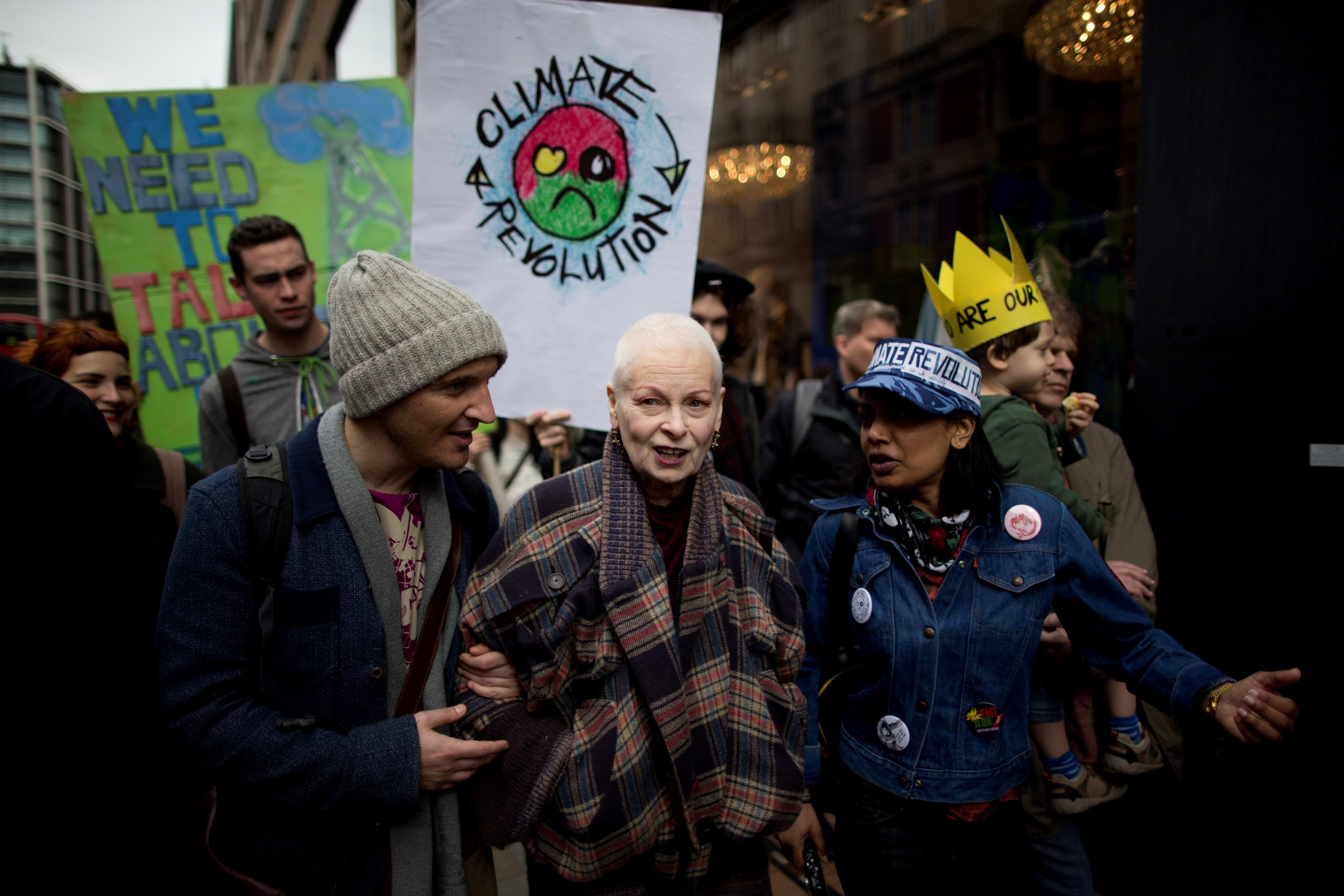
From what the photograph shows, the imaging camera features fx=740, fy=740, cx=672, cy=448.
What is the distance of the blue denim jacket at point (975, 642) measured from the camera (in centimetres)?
186

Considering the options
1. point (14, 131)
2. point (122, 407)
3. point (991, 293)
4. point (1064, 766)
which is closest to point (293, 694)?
point (122, 407)

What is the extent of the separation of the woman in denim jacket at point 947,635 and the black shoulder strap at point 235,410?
2251 mm

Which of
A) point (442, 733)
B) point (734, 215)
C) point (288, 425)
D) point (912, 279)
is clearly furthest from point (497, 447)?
point (734, 215)

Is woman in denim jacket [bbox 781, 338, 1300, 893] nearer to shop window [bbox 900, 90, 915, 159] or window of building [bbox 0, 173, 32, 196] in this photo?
window of building [bbox 0, 173, 32, 196]

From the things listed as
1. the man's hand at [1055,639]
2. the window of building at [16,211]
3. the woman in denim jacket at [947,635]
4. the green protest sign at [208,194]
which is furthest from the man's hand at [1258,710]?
the window of building at [16,211]

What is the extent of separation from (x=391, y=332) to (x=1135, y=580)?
233 cm

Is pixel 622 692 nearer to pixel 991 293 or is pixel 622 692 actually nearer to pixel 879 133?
pixel 991 293

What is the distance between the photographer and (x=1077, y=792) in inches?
85.0

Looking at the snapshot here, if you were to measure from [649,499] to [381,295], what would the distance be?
732 mm

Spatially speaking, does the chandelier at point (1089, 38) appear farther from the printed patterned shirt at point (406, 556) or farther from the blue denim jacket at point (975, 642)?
the printed patterned shirt at point (406, 556)

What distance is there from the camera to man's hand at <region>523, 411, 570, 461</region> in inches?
96.0

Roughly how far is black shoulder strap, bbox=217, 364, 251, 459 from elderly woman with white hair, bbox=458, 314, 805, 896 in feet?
5.43

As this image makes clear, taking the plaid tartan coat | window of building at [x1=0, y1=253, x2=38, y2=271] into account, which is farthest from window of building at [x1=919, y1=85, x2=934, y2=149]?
window of building at [x1=0, y1=253, x2=38, y2=271]

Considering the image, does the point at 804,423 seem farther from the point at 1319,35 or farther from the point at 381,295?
the point at 381,295
